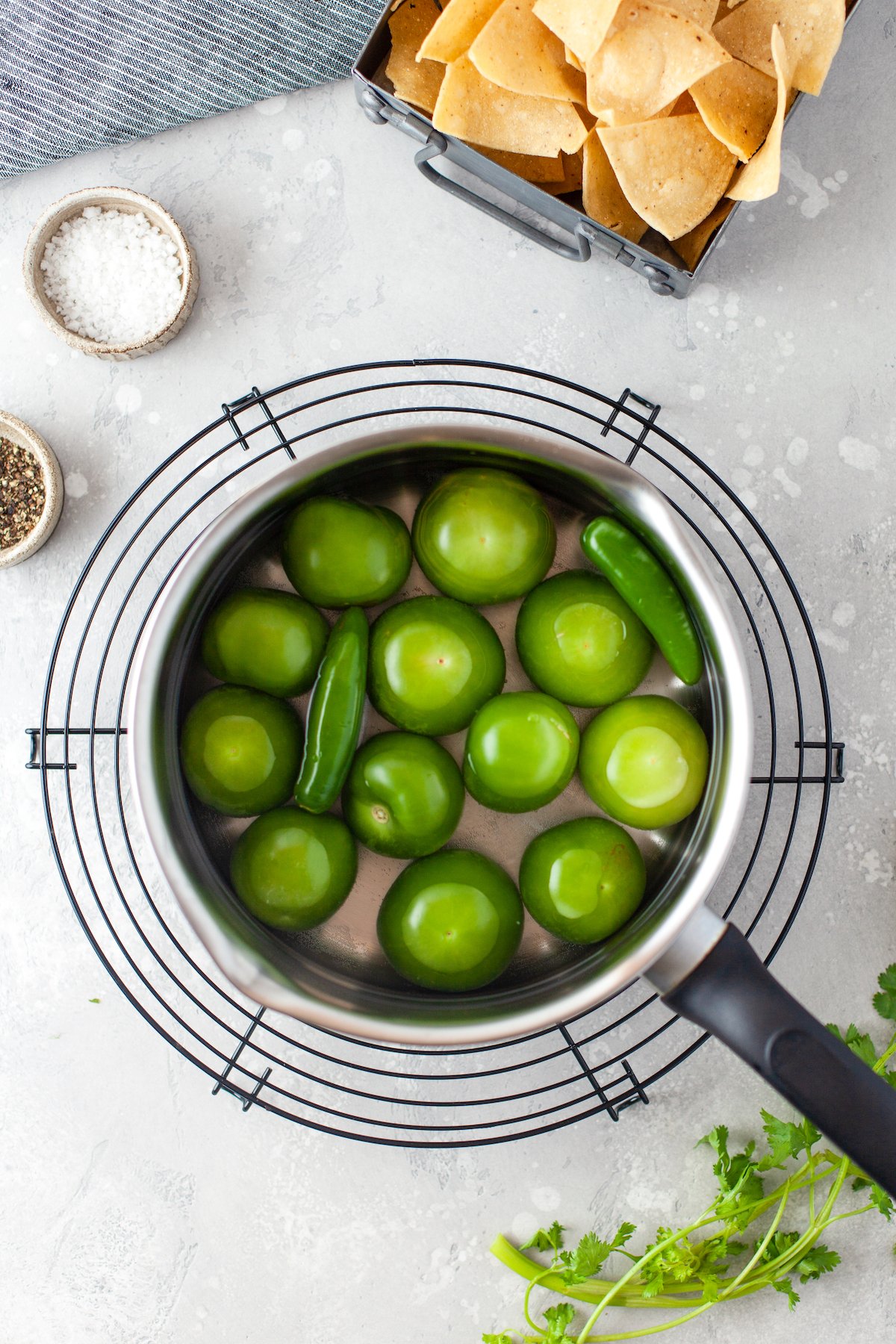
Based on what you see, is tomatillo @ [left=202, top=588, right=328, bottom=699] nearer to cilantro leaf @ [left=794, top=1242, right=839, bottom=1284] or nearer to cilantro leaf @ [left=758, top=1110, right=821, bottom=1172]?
cilantro leaf @ [left=758, top=1110, right=821, bottom=1172]

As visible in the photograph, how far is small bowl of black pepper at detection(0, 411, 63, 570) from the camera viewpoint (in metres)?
1.39

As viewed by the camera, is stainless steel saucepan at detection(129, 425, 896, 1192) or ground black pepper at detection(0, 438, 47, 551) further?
ground black pepper at detection(0, 438, 47, 551)

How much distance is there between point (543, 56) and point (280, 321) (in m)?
0.49

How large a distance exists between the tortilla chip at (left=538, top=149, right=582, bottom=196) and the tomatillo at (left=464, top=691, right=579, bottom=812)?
0.68 metres

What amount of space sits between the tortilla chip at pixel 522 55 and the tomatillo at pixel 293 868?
0.91 m

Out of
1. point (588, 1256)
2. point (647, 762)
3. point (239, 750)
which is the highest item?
point (647, 762)

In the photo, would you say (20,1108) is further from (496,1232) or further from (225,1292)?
(496,1232)

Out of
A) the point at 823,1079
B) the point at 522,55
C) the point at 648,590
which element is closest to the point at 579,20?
the point at 522,55

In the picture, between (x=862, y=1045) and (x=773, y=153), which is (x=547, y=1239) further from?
(x=773, y=153)

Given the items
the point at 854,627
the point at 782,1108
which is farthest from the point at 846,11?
the point at 782,1108

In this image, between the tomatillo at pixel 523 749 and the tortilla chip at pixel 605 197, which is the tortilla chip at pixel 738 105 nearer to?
the tortilla chip at pixel 605 197

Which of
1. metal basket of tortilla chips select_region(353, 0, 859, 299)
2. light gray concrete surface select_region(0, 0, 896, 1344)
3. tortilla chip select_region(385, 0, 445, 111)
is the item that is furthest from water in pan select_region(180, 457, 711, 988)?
tortilla chip select_region(385, 0, 445, 111)

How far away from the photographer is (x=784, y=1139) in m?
1.28

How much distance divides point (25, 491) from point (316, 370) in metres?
0.45
